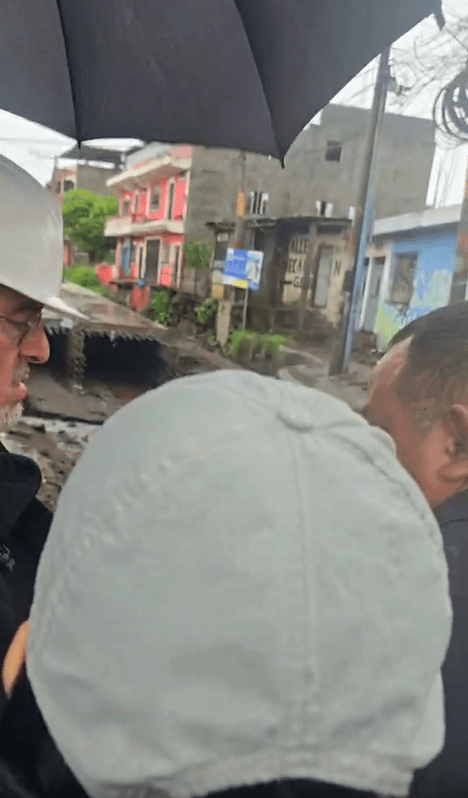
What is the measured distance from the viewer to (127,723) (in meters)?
0.34

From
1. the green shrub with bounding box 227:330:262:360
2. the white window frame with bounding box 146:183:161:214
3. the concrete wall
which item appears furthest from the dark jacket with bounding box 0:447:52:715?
the white window frame with bounding box 146:183:161:214

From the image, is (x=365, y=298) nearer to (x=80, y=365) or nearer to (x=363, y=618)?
(x=363, y=618)

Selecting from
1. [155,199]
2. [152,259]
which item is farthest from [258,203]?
[155,199]

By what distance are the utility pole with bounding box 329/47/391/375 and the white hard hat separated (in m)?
3.39

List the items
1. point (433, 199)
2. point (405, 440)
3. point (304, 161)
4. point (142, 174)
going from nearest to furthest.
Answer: point (405, 440) → point (433, 199) → point (304, 161) → point (142, 174)

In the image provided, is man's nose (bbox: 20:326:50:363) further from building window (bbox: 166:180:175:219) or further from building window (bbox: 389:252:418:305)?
building window (bbox: 166:180:175:219)

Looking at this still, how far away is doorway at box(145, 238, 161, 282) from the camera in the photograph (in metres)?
6.95

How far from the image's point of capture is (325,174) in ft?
20.0

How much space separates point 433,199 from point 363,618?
4.15 metres

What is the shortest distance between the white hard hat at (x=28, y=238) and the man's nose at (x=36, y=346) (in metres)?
0.05

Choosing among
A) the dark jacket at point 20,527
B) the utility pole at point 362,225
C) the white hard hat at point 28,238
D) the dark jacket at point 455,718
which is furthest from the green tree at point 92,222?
the dark jacket at point 455,718

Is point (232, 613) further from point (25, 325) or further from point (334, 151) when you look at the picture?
point (334, 151)

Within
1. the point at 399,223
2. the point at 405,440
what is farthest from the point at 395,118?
the point at 405,440

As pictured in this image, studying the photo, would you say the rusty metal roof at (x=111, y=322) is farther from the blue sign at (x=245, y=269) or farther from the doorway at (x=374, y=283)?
the doorway at (x=374, y=283)
